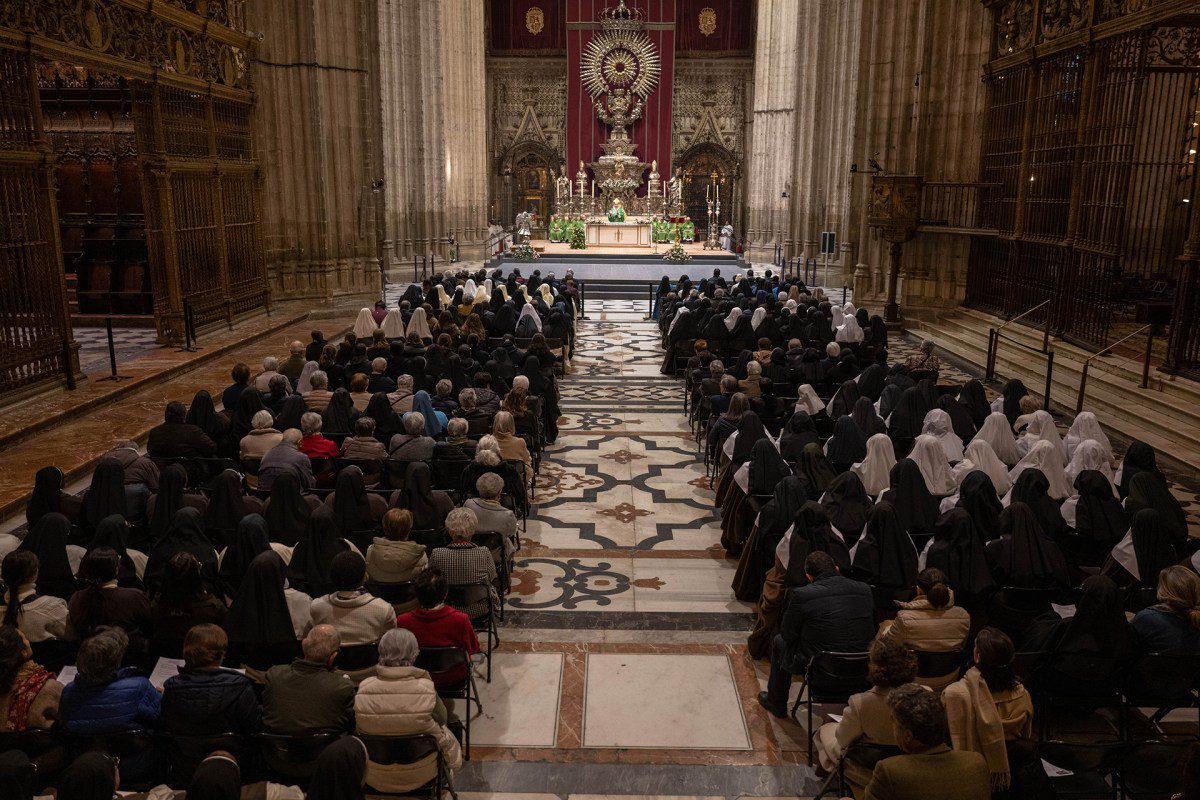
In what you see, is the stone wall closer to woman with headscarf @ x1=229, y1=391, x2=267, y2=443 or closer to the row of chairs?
woman with headscarf @ x1=229, y1=391, x2=267, y2=443

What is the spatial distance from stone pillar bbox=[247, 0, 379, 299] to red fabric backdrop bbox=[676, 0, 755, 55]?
2356 centimetres

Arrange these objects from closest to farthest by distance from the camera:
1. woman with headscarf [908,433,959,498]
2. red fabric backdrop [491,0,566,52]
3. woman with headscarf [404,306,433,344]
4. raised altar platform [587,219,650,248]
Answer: woman with headscarf [908,433,959,498]
woman with headscarf [404,306,433,344]
raised altar platform [587,219,650,248]
red fabric backdrop [491,0,566,52]

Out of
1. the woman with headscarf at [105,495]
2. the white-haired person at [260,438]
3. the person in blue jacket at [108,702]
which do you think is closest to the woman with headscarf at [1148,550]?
the person in blue jacket at [108,702]

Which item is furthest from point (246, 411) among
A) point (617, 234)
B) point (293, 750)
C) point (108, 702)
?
point (617, 234)

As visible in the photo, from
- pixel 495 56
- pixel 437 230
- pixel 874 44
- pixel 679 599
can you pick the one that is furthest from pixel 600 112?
pixel 679 599

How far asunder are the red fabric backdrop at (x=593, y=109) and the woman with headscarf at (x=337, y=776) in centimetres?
3955

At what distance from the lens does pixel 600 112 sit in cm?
4109

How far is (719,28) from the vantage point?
41250mm

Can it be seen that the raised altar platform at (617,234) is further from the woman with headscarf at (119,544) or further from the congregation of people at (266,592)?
the woman with headscarf at (119,544)

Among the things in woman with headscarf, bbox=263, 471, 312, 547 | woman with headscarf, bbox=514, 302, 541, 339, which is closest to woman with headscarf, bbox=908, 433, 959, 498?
woman with headscarf, bbox=263, 471, 312, 547

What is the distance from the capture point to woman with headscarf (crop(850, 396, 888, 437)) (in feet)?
31.2

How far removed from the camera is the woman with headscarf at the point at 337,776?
146 inches

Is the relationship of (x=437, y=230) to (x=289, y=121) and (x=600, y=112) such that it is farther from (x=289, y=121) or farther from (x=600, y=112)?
(x=600, y=112)

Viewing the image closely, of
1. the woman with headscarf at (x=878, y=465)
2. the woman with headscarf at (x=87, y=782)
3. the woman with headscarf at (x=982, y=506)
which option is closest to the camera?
the woman with headscarf at (x=87, y=782)
